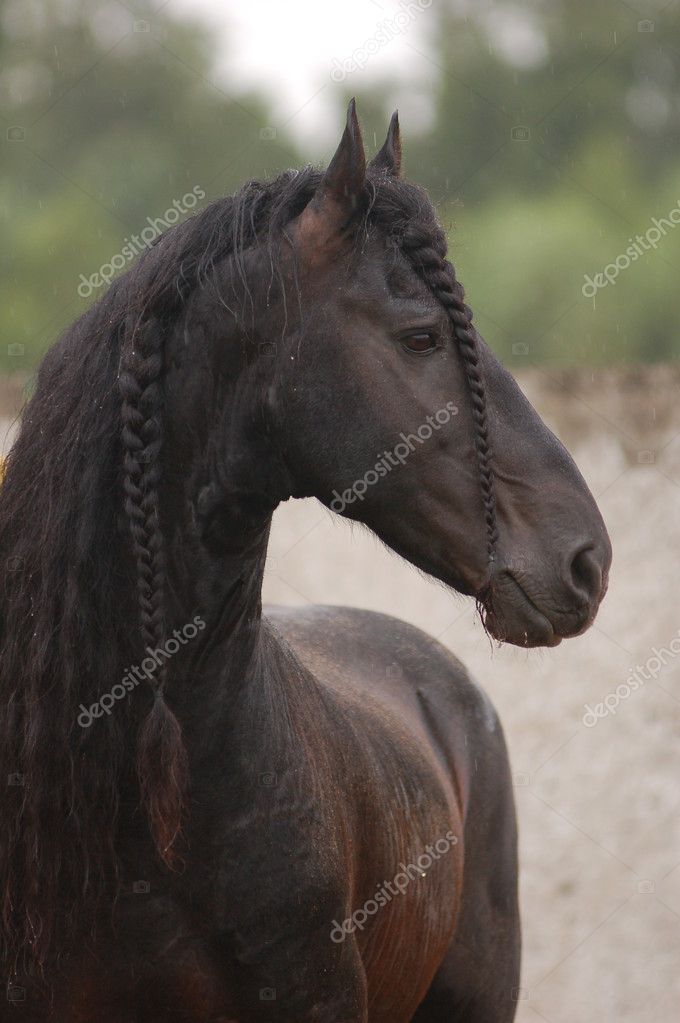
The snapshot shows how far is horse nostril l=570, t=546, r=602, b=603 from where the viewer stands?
2268mm

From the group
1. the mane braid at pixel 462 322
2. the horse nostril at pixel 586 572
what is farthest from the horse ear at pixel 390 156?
the horse nostril at pixel 586 572

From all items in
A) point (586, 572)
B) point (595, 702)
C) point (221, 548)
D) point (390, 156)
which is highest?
point (390, 156)

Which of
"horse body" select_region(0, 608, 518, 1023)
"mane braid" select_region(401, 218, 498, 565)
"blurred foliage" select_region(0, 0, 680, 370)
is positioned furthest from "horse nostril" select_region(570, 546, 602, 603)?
"blurred foliage" select_region(0, 0, 680, 370)

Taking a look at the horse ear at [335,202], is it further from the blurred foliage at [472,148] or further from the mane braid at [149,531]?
the blurred foliage at [472,148]

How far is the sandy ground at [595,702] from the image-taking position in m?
7.49

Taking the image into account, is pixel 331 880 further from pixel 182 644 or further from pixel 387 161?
pixel 387 161

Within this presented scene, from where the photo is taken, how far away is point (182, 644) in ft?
8.11

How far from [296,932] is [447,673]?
A: 1870 millimetres

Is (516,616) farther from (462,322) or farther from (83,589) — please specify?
(83,589)

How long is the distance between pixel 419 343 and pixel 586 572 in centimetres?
54

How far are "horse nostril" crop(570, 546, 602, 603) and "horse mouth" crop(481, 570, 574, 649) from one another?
87 mm

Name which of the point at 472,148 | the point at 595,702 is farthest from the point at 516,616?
the point at 472,148

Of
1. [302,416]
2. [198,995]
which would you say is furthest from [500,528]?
[198,995]

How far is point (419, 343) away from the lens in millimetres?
2320
